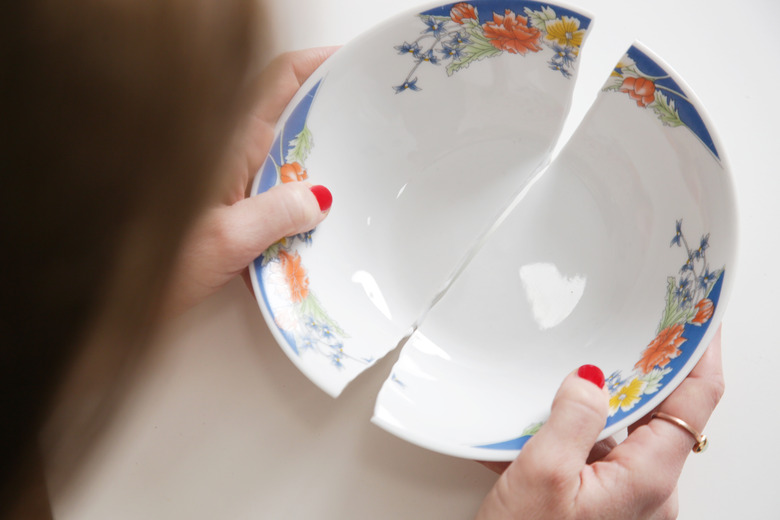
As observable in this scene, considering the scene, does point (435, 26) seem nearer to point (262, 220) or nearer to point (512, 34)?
point (512, 34)

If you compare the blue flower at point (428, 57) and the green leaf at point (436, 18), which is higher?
the green leaf at point (436, 18)

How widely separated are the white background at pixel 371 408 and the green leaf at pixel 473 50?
0.12 m

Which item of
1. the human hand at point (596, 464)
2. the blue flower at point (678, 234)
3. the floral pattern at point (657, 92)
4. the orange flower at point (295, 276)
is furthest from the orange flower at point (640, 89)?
the orange flower at point (295, 276)

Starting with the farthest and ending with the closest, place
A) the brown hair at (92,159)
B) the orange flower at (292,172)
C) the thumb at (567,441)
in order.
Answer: the orange flower at (292,172), the thumb at (567,441), the brown hair at (92,159)

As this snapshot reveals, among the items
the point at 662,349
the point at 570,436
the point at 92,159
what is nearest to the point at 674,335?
the point at 662,349

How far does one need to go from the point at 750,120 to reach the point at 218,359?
2.08 feet

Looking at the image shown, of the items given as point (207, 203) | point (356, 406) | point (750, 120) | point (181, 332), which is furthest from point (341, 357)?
point (750, 120)

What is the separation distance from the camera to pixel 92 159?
212 millimetres

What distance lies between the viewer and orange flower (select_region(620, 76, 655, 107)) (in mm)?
541

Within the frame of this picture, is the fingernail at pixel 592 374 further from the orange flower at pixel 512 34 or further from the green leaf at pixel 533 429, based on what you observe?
the orange flower at pixel 512 34

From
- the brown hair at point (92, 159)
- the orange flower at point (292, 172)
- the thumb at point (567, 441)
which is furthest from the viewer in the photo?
the orange flower at point (292, 172)

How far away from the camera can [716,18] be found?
66cm

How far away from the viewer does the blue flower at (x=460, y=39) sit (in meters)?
0.59

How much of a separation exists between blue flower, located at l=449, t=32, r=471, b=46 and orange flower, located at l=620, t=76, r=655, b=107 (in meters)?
0.16
